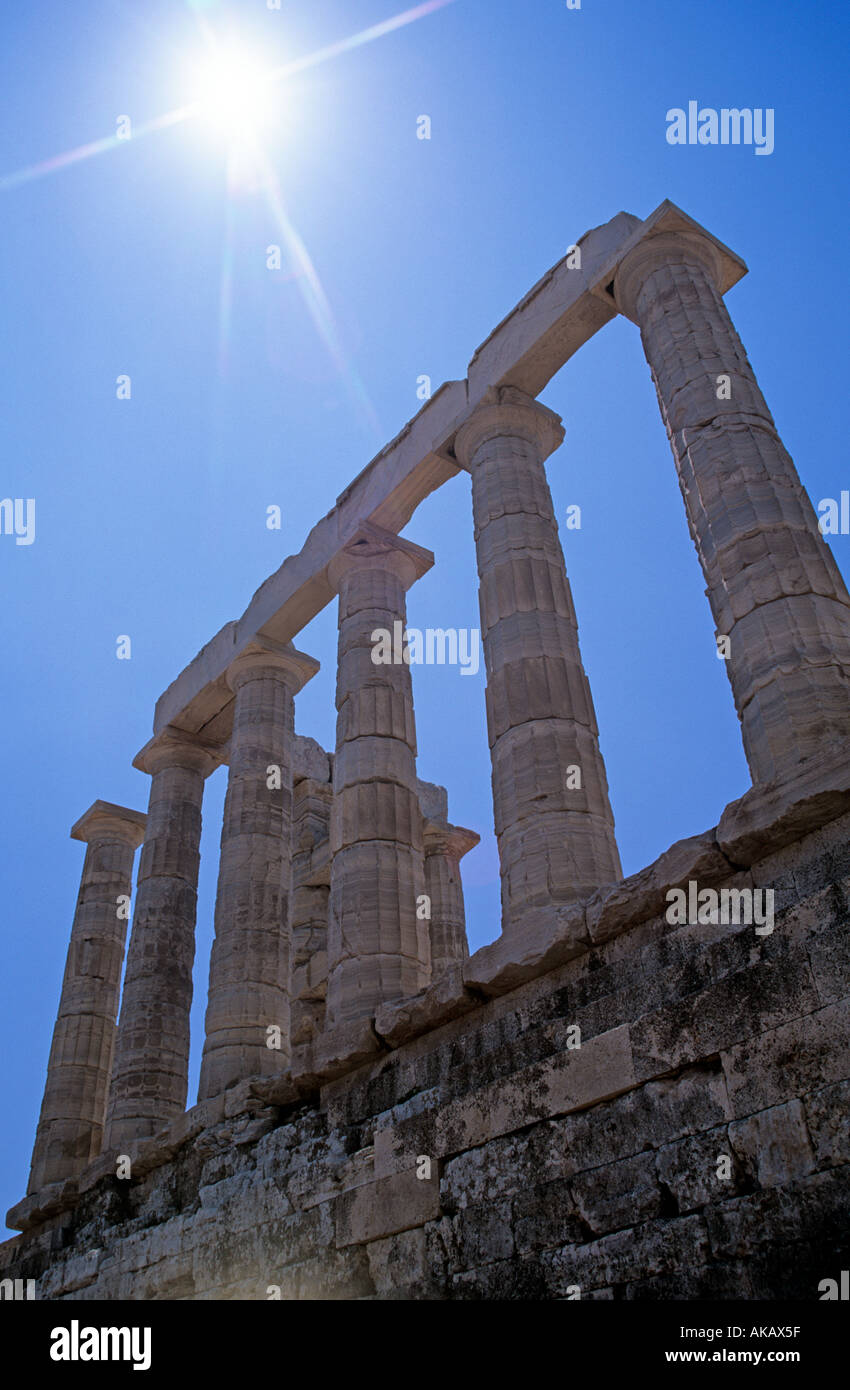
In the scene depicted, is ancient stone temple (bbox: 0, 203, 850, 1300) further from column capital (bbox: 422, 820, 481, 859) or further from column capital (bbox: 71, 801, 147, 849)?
column capital (bbox: 422, 820, 481, 859)

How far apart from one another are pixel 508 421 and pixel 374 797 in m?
6.40

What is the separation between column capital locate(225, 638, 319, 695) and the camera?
21.8 meters

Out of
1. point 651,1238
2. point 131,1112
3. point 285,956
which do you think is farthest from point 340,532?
point 651,1238

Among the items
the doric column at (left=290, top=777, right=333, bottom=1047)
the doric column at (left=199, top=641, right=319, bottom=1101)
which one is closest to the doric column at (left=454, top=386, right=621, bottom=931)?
the doric column at (left=199, top=641, right=319, bottom=1101)

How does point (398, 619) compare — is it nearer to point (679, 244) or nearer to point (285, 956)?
point (285, 956)

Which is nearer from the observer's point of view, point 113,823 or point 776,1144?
point 776,1144

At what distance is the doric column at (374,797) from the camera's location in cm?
1459

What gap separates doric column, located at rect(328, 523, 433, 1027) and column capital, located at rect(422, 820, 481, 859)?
8.38 meters

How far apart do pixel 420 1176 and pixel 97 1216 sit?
27.8ft

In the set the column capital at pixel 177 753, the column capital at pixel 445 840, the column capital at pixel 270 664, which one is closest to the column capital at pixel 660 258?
the column capital at pixel 270 664

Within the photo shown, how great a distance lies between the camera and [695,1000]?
26.1ft

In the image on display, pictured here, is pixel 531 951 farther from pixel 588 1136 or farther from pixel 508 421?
Result: pixel 508 421

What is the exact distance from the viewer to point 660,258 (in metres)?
15.3

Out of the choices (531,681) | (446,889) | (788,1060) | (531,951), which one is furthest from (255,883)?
(788,1060)
